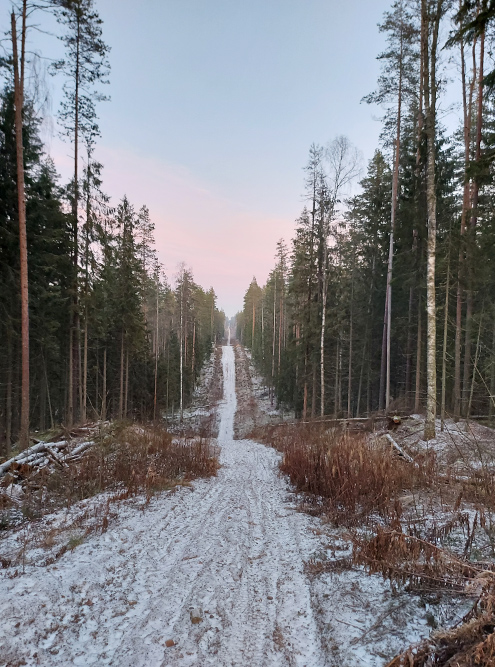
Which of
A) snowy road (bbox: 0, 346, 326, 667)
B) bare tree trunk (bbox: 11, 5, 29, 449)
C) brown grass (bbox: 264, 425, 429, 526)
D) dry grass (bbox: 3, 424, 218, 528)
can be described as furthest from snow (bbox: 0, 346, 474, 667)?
bare tree trunk (bbox: 11, 5, 29, 449)

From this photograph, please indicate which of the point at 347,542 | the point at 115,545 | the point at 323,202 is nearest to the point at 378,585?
the point at 347,542

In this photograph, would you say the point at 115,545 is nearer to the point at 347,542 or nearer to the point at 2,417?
the point at 347,542

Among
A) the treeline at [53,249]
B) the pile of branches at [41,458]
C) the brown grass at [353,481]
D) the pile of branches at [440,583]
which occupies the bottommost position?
the pile of branches at [41,458]

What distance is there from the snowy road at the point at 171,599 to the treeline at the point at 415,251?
26.6 feet

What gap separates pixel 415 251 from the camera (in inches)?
612

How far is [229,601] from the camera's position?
2.99m

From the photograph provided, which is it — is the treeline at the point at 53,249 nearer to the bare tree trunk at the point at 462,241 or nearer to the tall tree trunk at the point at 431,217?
the tall tree trunk at the point at 431,217

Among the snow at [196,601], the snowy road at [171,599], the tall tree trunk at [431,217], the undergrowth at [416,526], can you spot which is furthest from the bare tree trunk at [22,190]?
the tall tree trunk at [431,217]

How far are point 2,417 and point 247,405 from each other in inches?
981

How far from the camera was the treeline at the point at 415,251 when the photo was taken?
1035cm

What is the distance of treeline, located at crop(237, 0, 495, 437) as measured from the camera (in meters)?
10.4

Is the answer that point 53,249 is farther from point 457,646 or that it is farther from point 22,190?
point 457,646

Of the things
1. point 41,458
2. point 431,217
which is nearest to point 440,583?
point 41,458

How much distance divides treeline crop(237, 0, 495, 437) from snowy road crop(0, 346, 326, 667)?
26.6ft
